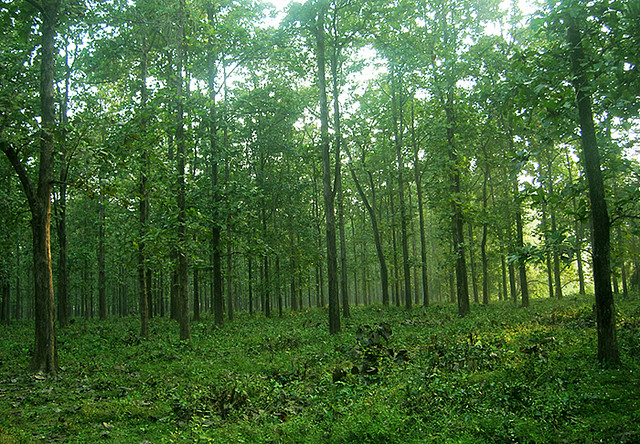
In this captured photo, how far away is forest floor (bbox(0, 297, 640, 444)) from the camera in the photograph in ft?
19.9

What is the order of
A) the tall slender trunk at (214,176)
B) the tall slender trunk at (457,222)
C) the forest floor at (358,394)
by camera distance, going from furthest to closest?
the tall slender trunk at (214,176) → the tall slender trunk at (457,222) → the forest floor at (358,394)

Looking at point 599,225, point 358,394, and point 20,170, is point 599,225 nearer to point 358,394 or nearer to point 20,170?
point 358,394

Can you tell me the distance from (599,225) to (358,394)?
5.87 metres

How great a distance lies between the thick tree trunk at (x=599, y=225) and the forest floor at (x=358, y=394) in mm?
515

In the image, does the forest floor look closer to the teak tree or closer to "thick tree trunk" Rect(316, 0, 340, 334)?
the teak tree

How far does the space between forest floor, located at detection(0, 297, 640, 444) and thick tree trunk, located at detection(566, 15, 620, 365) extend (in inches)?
20.3

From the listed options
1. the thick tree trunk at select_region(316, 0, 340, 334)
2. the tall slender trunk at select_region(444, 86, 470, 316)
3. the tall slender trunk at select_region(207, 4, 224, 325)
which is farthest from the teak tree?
the tall slender trunk at select_region(444, 86, 470, 316)

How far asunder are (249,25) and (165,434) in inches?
865

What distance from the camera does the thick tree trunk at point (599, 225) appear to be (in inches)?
318

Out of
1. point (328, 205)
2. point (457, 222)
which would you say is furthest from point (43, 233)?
point (457, 222)

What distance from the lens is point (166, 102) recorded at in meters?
17.0

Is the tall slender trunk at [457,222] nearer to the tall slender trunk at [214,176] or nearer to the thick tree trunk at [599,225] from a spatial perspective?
the thick tree trunk at [599,225]

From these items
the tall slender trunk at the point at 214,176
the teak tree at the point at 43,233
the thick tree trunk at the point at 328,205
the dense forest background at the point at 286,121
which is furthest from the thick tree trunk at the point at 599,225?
the tall slender trunk at the point at 214,176

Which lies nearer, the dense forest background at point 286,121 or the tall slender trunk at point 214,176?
the dense forest background at point 286,121
